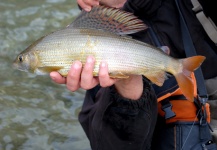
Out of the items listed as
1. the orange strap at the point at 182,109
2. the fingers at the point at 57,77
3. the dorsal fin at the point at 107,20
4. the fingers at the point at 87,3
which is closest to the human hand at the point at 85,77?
the fingers at the point at 57,77

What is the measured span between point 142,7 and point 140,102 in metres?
0.62

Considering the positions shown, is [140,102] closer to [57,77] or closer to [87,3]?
[57,77]

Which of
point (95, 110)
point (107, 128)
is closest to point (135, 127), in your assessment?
point (107, 128)

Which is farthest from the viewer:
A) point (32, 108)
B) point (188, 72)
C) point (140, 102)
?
point (32, 108)

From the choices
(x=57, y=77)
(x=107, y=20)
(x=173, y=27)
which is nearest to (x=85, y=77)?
(x=57, y=77)

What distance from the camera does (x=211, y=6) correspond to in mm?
2881

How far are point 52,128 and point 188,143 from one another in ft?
5.93

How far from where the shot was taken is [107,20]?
2.29m

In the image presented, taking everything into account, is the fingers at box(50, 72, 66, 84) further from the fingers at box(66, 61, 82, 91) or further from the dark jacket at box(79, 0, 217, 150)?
the dark jacket at box(79, 0, 217, 150)

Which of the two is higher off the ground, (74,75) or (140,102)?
(74,75)

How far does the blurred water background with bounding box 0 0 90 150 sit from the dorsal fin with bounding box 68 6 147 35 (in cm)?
201

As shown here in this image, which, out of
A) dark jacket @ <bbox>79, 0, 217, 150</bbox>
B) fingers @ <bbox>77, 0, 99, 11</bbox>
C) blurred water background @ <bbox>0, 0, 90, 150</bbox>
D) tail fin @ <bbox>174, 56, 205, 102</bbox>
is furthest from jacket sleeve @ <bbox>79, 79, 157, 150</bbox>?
blurred water background @ <bbox>0, 0, 90, 150</bbox>

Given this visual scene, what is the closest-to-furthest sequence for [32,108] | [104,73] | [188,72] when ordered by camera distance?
1. [104,73]
2. [188,72]
3. [32,108]

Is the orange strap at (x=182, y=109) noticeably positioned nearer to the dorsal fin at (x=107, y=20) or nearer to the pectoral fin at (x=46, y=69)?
the dorsal fin at (x=107, y=20)
